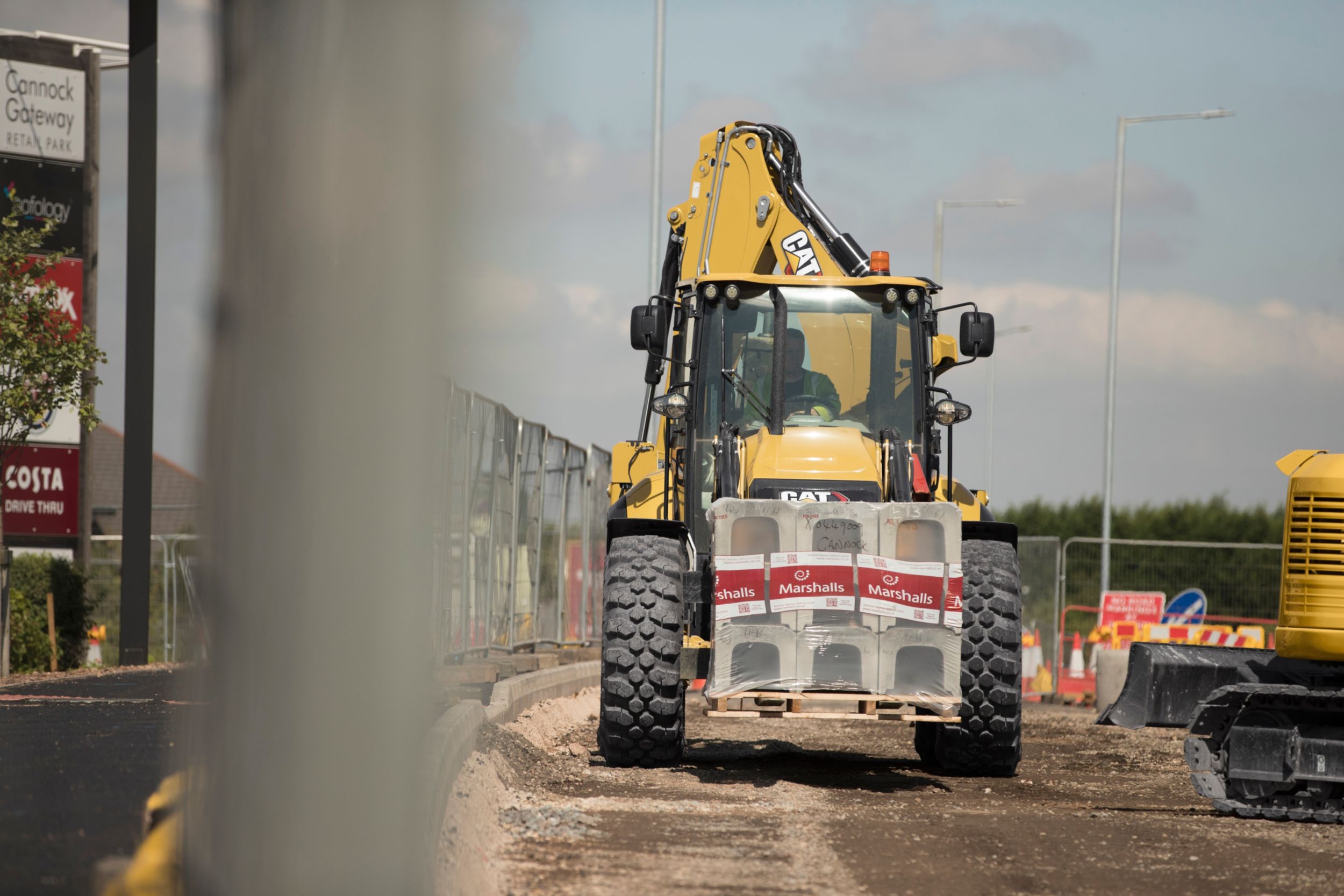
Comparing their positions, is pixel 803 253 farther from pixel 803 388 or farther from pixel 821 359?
pixel 803 388

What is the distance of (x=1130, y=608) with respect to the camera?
2086 cm

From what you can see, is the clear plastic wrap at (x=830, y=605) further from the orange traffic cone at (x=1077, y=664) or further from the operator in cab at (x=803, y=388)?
the orange traffic cone at (x=1077, y=664)

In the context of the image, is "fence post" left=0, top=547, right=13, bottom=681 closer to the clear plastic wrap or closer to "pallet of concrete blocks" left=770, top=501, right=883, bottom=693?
the clear plastic wrap

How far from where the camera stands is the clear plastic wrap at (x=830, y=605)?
8625 millimetres

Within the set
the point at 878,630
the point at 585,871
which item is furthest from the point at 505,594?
the point at 585,871

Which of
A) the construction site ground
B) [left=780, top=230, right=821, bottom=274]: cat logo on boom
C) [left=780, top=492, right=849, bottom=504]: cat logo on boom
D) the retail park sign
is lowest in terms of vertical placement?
the construction site ground

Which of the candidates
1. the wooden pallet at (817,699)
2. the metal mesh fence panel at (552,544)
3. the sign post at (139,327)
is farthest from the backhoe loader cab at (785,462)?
the sign post at (139,327)

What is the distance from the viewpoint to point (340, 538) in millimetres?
3592

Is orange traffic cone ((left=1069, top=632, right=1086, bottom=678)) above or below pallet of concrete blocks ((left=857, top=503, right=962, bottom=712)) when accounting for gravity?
below

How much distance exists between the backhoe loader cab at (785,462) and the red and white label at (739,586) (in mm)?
138

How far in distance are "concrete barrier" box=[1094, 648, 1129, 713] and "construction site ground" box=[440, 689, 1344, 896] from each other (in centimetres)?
589

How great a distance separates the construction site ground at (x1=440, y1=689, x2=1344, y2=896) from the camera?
5852 millimetres

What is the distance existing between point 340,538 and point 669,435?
6.99 metres

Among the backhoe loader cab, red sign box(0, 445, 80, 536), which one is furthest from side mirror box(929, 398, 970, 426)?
red sign box(0, 445, 80, 536)
